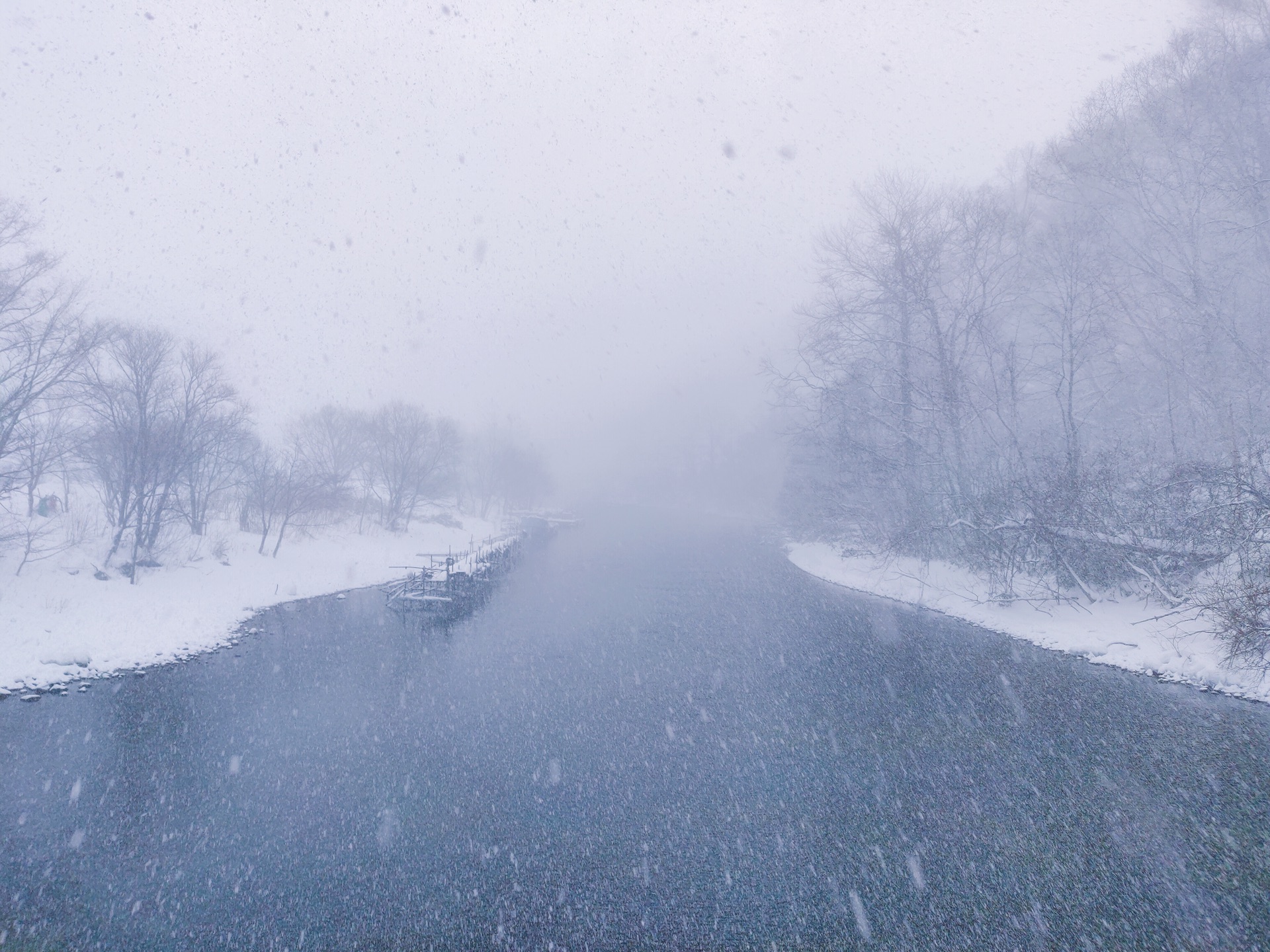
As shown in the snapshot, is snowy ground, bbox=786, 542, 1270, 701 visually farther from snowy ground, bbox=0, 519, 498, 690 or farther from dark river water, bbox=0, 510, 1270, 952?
snowy ground, bbox=0, 519, 498, 690

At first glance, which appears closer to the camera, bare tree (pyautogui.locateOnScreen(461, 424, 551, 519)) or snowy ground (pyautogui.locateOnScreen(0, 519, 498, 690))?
snowy ground (pyautogui.locateOnScreen(0, 519, 498, 690))

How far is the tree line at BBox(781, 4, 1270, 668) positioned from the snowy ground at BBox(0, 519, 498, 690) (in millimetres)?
21923

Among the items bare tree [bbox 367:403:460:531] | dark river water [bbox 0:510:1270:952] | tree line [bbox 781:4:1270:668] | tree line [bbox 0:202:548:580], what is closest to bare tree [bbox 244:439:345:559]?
tree line [bbox 0:202:548:580]

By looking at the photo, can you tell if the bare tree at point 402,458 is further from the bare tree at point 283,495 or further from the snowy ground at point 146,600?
the snowy ground at point 146,600

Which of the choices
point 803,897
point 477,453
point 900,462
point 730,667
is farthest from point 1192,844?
point 477,453

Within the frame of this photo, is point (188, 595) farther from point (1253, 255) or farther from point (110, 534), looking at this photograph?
point (1253, 255)

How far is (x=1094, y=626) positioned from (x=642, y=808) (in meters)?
12.7

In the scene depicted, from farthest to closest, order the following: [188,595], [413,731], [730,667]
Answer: [188,595] → [730,667] → [413,731]

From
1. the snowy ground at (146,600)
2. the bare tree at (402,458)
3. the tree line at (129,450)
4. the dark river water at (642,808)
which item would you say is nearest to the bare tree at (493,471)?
the bare tree at (402,458)

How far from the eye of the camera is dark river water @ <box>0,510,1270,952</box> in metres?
4.77

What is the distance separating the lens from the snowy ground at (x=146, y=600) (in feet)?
41.5

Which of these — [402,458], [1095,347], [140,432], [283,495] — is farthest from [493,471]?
[1095,347]

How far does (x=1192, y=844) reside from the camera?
5.55 metres

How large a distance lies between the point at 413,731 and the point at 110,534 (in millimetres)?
21673
